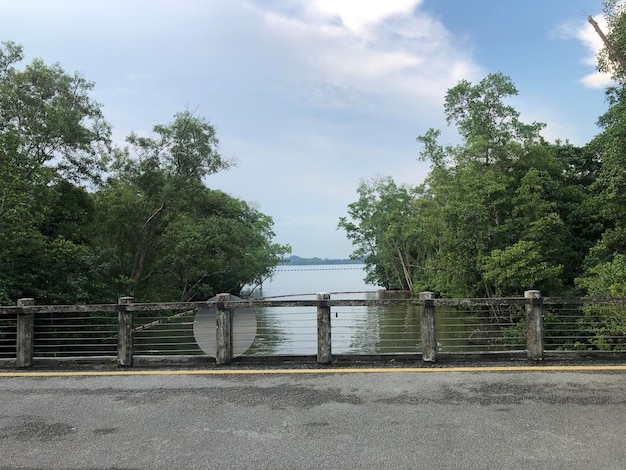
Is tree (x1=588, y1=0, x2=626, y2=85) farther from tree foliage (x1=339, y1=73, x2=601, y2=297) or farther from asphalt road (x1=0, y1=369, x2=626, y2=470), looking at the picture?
asphalt road (x1=0, y1=369, x2=626, y2=470)

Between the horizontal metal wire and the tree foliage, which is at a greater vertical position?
the tree foliage

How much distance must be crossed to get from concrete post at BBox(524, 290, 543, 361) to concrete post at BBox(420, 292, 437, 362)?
1316 mm

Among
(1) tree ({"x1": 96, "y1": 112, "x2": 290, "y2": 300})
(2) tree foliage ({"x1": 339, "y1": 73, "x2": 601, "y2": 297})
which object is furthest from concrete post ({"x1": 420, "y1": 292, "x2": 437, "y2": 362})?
(1) tree ({"x1": 96, "y1": 112, "x2": 290, "y2": 300})

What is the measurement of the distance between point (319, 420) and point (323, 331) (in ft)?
7.24

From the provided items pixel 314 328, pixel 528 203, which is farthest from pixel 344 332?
pixel 528 203

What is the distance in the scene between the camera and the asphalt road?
11.8 ft

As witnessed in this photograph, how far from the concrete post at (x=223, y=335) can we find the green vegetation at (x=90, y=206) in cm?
957

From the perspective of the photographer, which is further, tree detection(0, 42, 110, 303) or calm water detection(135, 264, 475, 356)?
tree detection(0, 42, 110, 303)

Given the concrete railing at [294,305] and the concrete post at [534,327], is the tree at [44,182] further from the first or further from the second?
the concrete post at [534,327]

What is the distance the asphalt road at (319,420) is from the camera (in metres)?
3.60

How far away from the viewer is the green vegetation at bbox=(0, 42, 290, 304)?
15414mm

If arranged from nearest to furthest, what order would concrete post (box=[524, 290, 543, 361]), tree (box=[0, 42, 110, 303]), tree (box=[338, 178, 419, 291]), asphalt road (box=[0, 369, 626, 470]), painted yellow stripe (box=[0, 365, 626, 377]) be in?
asphalt road (box=[0, 369, 626, 470])
painted yellow stripe (box=[0, 365, 626, 377])
concrete post (box=[524, 290, 543, 361])
tree (box=[0, 42, 110, 303])
tree (box=[338, 178, 419, 291])

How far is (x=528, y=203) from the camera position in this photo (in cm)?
2403

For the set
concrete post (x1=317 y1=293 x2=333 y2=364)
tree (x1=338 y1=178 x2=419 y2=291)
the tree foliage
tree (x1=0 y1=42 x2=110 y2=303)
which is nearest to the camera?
concrete post (x1=317 y1=293 x2=333 y2=364)
